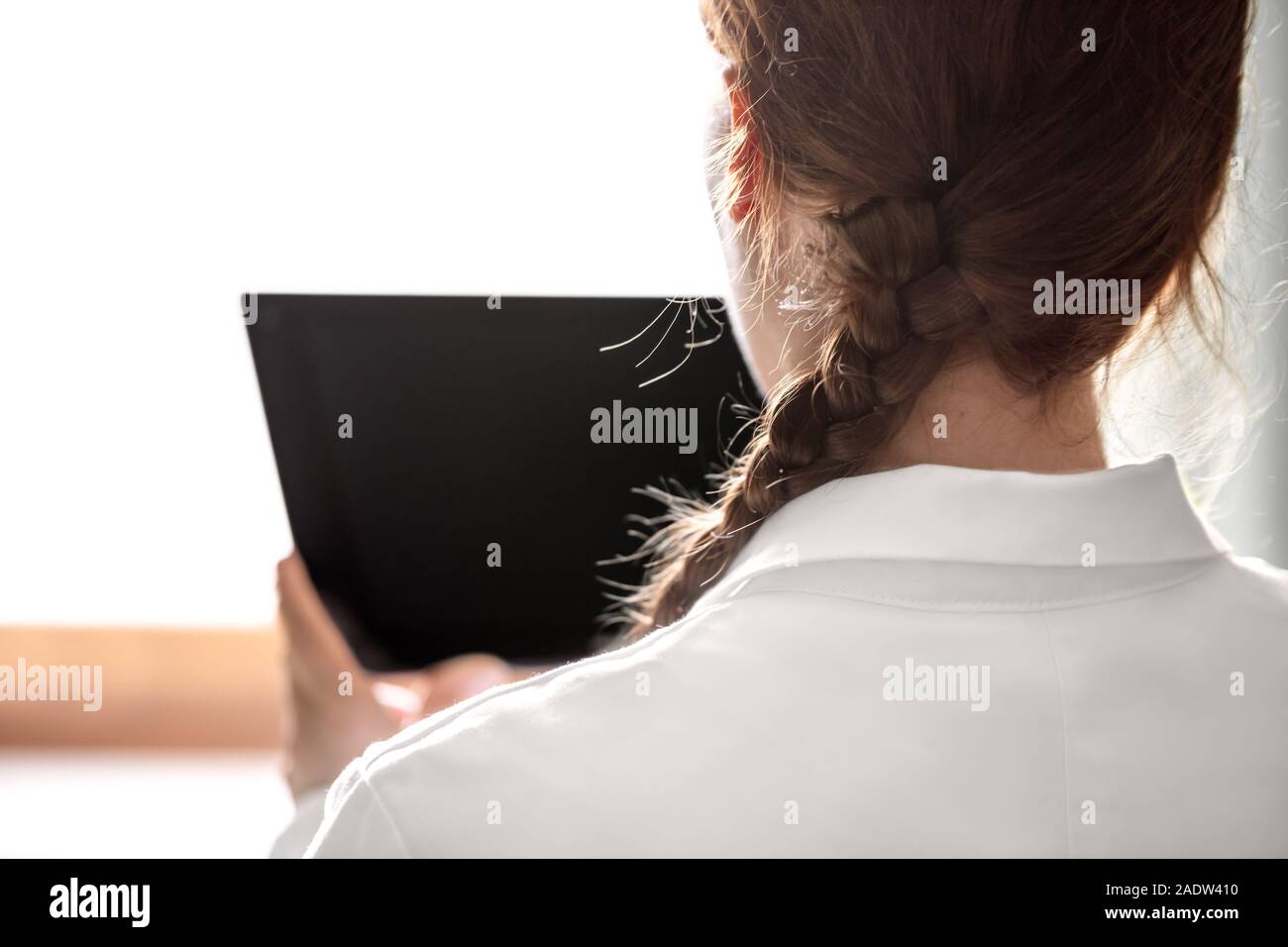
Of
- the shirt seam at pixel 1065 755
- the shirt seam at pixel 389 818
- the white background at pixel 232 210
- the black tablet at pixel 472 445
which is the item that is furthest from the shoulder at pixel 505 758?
the white background at pixel 232 210

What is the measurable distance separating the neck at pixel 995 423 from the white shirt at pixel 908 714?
0.02m

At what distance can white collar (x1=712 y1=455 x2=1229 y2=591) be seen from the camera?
0.49m

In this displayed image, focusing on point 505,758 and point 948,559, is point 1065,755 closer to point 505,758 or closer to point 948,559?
point 948,559

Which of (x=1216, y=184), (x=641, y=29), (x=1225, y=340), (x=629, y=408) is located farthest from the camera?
(x=641, y=29)

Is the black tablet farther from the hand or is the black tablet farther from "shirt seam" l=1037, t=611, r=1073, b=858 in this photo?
"shirt seam" l=1037, t=611, r=1073, b=858

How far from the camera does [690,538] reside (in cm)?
79

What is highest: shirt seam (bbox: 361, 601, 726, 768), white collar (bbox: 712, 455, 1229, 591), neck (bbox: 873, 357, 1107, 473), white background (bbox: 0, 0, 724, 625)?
white background (bbox: 0, 0, 724, 625)

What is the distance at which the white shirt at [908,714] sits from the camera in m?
0.44

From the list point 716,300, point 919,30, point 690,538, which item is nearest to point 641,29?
point 716,300

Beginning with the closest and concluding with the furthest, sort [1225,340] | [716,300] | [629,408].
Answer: [1225,340] < [629,408] < [716,300]

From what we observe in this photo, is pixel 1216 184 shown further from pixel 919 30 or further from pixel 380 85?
→ pixel 380 85

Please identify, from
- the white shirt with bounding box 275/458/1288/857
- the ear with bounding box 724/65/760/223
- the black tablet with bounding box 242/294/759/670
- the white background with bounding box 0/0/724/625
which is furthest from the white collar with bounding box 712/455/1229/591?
the white background with bounding box 0/0/724/625

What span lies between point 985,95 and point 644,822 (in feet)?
1.20
